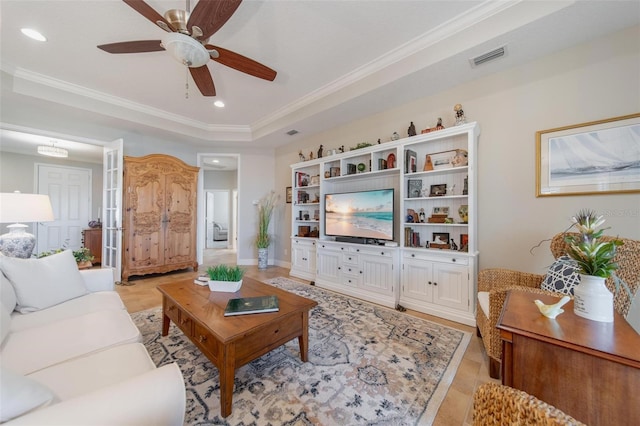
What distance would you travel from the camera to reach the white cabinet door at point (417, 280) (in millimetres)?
2732

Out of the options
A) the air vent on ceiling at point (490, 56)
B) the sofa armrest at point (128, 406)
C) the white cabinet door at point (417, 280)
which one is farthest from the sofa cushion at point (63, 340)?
the air vent on ceiling at point (490, 56)

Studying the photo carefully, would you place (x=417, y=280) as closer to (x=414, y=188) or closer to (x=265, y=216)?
(x=414, y=188)

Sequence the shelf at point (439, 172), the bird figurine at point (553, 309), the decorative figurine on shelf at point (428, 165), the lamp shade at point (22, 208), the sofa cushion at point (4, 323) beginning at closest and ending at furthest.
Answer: the bird figurine at point (553, 309) → the sofa cushion at point (4, 323) → the lamp shade at point (22, 208) → the shelf at point (439, 172) → the decorative figurine on shelf at point (428, 165)

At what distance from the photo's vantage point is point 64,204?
19.1ft

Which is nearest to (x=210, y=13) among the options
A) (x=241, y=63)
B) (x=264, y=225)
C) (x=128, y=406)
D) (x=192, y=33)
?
(x=192, y=33)

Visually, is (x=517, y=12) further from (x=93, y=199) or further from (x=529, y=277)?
(x=93, y=199)

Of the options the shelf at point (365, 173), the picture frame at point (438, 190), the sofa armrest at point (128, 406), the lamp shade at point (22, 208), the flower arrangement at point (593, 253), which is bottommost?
the sofa armrest at point (128, 406)

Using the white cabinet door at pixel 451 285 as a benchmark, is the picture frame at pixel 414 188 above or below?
above

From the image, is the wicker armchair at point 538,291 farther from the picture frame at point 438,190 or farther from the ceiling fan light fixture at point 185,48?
the ceiling fan light fixture at point 185,48

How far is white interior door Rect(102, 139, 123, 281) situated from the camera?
392 centimetres

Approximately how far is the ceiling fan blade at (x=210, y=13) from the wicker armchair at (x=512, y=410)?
2.18 metres

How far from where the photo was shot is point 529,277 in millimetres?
2057

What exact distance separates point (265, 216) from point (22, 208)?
3.40 metres

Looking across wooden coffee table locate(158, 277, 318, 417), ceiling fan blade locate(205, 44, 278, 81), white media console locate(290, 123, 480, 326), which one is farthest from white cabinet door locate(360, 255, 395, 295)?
ceiling fan blade locate(205, 44, 278, 81)
